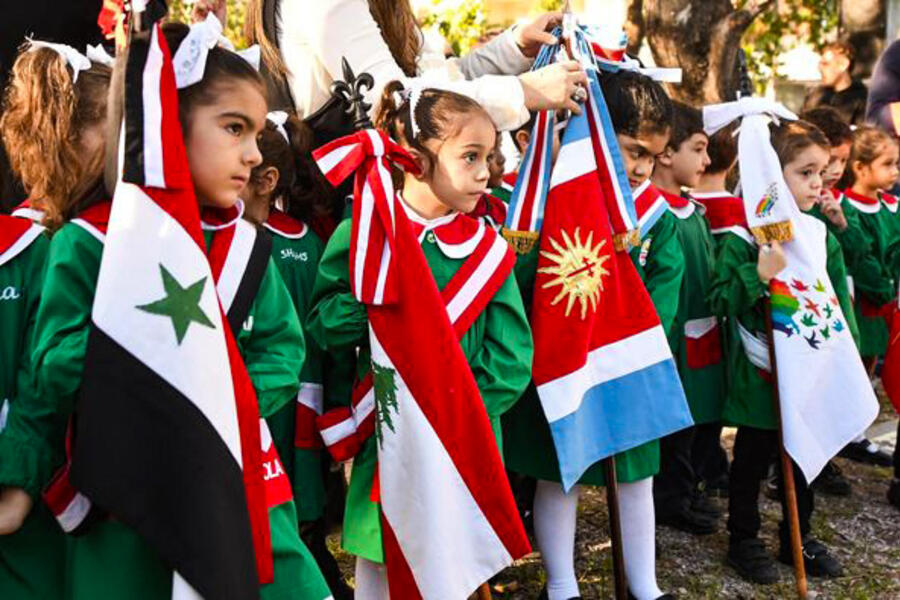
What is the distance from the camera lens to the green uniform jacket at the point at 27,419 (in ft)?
7.79

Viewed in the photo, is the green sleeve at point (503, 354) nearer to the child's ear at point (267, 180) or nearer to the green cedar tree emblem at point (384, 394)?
the green cedar tree emblem at point (384, 394)

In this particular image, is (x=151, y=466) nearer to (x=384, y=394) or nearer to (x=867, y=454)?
(x=384, y=394)

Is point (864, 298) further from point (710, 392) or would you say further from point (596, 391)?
point (596, 391)

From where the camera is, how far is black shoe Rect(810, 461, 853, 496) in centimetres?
536

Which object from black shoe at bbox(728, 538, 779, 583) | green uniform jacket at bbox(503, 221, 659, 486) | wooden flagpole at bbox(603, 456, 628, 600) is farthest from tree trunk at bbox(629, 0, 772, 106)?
wooden flagpole at bbox(603, 456, 628, 600)

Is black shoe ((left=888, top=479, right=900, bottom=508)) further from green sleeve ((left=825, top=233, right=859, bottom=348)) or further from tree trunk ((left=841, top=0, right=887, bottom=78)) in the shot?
tree trunk ((left=841, top=0, right=887, bottom=78))

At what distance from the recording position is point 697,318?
4.55m

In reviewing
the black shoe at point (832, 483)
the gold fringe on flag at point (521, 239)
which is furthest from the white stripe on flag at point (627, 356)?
the black shoe at point (832, 483)

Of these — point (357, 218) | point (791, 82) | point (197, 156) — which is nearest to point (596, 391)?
point (357, 218)

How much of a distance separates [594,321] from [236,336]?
150 cm

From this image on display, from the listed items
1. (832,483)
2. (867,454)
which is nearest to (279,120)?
(832,483)

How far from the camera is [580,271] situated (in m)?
3.63

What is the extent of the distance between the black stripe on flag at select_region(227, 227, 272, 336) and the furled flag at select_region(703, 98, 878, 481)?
2184 millimetres

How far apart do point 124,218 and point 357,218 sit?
36.9 inches
